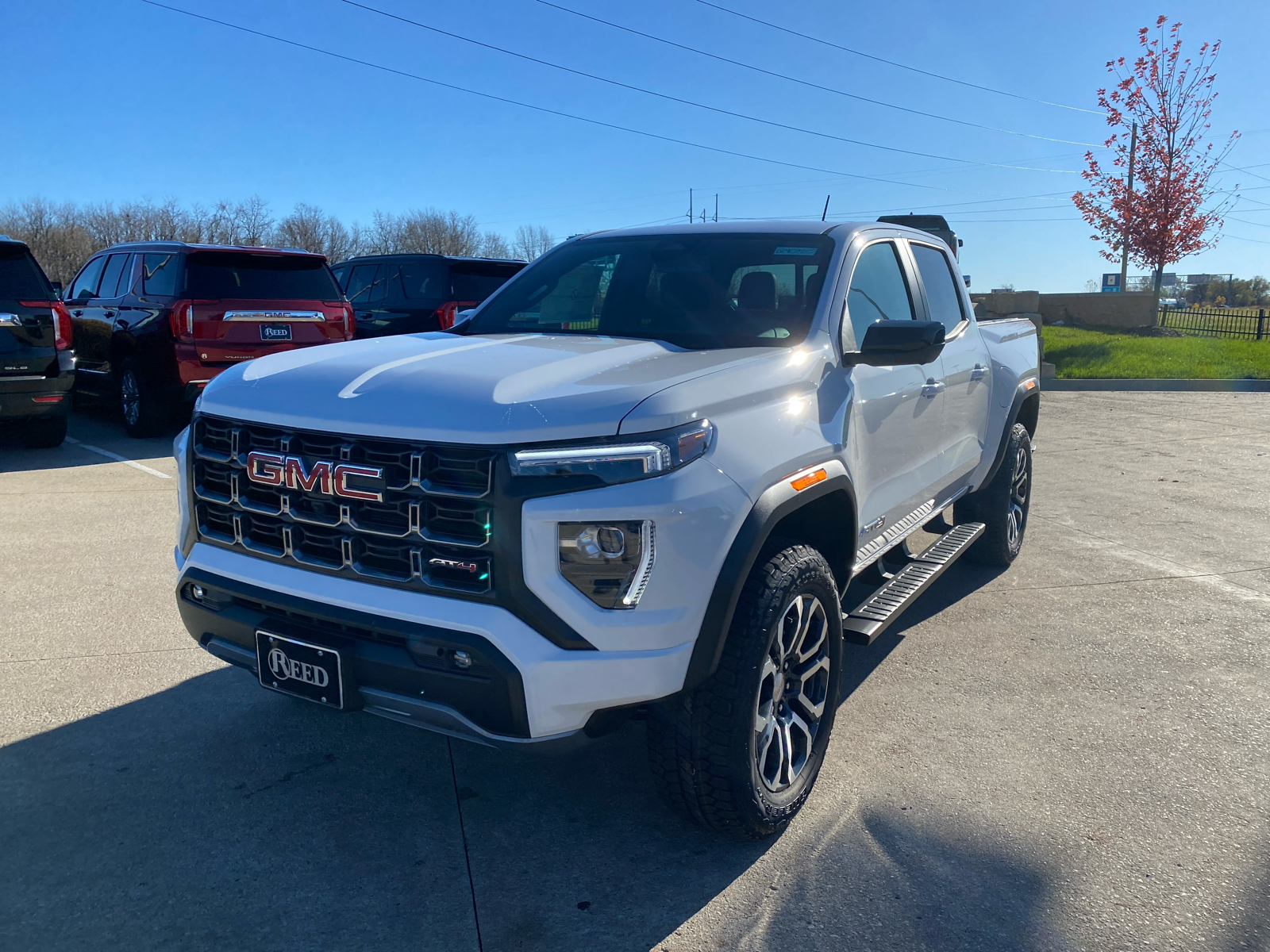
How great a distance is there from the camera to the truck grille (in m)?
2.47

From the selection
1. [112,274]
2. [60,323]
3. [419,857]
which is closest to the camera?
[419,857]

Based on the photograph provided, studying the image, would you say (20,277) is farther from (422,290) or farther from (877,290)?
(877,290)

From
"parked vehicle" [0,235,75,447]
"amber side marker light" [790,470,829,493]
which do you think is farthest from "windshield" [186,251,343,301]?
"amber side marker light" [790,470,829,493]

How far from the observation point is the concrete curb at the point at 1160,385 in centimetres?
1609

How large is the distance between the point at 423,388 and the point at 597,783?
151 centimetres

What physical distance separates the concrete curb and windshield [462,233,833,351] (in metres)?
13.5

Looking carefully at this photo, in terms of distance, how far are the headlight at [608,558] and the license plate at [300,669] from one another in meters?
0.70

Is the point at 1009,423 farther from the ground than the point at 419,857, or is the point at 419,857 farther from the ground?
the point at 1009,423

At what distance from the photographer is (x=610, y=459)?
2.44 metres

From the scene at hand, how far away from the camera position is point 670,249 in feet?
13.5

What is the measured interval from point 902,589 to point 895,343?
123cm

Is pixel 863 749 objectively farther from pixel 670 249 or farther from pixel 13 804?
pixel 13 804

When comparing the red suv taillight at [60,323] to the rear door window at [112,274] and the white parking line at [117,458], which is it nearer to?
the white parking line at [117,458]

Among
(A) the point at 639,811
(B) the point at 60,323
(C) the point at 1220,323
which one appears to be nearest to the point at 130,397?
(B) the point at 60,323
